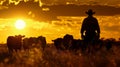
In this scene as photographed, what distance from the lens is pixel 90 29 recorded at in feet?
53.6

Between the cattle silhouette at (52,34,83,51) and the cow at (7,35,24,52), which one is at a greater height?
the cattle silhouette at (52,34,83,51)

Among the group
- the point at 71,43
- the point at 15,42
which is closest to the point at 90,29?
the point at 71,43

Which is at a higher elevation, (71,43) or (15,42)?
(71,43)

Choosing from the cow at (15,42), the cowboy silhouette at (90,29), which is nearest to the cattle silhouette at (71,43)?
the cowboy silhouette at (90,29)

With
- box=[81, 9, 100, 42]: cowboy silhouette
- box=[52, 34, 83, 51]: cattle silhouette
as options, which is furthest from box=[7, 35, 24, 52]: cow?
box=[81, 9, 100, 42]: cowboy silhouette

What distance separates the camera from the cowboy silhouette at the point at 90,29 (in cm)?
1612

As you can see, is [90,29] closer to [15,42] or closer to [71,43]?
[71,43]

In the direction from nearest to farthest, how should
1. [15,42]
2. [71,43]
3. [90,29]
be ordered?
[71,43]
[90,29]
[15,42]

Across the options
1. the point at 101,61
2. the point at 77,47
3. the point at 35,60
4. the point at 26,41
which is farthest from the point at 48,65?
the point at 26,41

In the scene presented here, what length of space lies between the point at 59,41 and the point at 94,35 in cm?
192

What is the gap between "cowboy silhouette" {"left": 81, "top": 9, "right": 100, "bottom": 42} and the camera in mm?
16125

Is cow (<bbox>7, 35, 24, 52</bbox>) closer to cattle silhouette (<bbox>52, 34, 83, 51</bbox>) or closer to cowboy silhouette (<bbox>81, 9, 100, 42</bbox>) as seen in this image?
cattle silhouette (<bbox>52, 34, 83, 51</bbox>)

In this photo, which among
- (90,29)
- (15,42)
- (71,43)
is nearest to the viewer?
(71,43)

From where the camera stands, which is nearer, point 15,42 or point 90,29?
point 90,29
